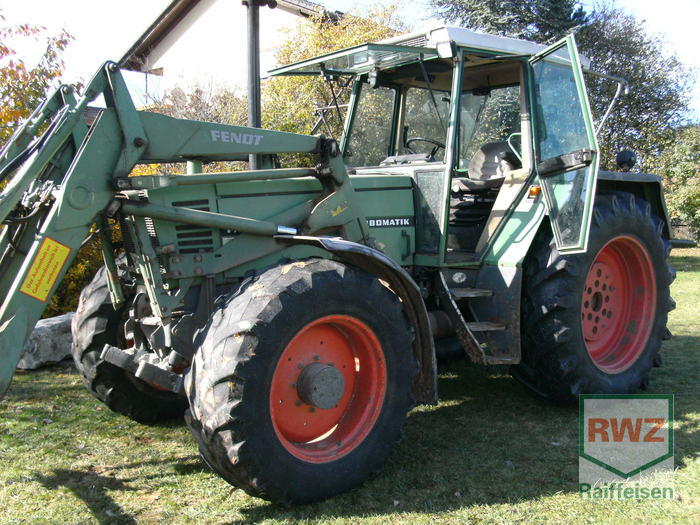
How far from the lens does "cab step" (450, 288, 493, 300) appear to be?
4.75 meters

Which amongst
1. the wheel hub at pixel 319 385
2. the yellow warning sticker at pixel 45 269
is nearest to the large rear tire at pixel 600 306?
the wheel hub at pixel 319 385

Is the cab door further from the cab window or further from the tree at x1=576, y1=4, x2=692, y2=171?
the tree at x1=576, y1=4, x2=692, y2=171

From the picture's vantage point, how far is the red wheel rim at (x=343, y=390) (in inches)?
140

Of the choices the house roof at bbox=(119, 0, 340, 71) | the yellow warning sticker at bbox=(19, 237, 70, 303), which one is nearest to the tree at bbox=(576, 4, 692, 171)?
the house roof at bbox=(119, 0, 340, 71)

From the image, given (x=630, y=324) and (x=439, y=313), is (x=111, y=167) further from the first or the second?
(x=630, y=324)

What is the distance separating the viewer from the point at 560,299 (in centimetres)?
470

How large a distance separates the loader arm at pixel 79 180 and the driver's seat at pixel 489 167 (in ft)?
5.75

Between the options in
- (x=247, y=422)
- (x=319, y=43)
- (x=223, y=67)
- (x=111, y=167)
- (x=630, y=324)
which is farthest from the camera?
(x=223, y=67)

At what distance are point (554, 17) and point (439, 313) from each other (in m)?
14.7

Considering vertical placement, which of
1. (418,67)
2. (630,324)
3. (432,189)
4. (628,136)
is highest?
(628,136)

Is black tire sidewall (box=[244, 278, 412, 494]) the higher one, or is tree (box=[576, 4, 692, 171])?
tree (box=[576, 4, 692, 171])

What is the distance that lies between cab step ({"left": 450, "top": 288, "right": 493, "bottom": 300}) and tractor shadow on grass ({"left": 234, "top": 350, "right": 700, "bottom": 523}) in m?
0.92

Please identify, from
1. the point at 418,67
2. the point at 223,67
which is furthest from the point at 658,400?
the point at 223,67

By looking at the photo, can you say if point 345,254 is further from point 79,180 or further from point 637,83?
point 637,83
